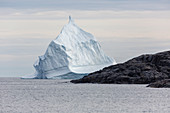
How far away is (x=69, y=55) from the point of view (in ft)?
325

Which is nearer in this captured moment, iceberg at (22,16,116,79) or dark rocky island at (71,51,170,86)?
dark rocky island at (71,51,170,86)

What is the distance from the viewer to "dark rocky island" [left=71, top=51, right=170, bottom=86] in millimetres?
81425

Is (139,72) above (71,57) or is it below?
below

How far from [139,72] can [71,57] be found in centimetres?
2059

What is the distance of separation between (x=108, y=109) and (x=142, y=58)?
5186 cm

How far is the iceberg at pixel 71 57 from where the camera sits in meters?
97.6

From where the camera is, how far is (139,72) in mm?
82188

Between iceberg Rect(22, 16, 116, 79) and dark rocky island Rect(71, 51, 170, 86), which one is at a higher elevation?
iceberg Rect(22, 16, 116, 79)

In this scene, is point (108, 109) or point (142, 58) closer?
point (108, 109)

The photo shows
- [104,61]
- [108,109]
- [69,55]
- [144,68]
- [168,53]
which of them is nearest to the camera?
[108,109]

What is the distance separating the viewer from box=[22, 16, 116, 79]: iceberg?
97.6 meters

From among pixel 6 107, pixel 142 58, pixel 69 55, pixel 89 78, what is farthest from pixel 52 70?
pixel 6 107

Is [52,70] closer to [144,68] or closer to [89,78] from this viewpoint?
[89,78]

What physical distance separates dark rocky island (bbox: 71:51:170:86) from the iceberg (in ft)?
32.4
